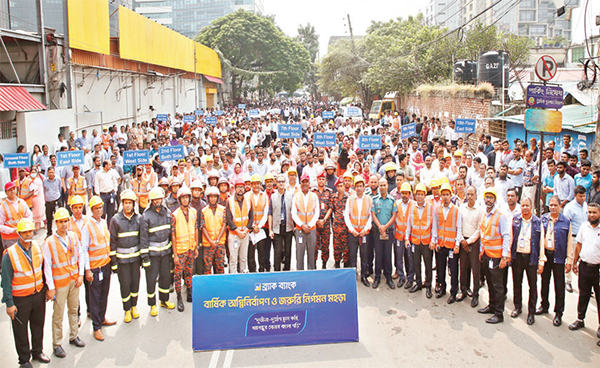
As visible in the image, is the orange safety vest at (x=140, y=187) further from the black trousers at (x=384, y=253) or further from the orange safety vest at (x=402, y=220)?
the orange safety vest at (x=402, y=220)

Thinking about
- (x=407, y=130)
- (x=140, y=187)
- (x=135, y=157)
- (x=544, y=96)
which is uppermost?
(x=544, y=96)

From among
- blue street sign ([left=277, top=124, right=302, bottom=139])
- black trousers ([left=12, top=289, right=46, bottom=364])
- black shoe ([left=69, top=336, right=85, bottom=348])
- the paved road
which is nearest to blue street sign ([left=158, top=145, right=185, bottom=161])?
blue street sign ([left=277, top=124, right=302, bottom=139])

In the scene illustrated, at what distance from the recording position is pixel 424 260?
808 centimetres

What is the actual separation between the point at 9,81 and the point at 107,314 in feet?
49.8

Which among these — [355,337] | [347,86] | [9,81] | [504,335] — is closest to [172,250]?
[355,337]

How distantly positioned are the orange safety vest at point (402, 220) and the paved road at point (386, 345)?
120 cm

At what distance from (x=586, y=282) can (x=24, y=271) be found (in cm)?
666

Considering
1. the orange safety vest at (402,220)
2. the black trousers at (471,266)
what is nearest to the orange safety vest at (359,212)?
the orange safety vest at (402,220)

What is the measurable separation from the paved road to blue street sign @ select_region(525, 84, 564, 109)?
3488mm

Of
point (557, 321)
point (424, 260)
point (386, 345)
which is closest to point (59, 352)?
point (386, 345)

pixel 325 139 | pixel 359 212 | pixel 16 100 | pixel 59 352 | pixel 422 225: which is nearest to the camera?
pixel 59 352

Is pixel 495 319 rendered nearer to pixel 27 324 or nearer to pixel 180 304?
pixel 180 304

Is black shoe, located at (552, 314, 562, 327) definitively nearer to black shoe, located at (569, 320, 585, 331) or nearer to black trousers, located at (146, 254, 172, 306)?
black shoe, located at (569, 320, 585, 331)

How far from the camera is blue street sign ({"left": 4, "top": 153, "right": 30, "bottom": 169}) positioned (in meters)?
11.4
